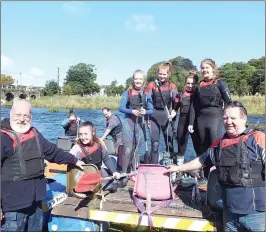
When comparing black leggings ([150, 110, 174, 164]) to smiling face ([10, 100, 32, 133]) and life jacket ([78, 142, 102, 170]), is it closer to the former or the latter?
life jacket ([78, 142, 102, 170])

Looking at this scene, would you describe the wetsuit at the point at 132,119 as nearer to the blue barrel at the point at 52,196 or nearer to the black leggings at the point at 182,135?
the black leggings at the point at 182,135

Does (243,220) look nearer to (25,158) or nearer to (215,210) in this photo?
(215,210)

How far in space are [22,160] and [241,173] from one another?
6.35 feet

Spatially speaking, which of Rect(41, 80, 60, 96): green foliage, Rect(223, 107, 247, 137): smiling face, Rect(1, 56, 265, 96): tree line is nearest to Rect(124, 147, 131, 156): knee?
Rect(223, 107, 247, 137): smiling face

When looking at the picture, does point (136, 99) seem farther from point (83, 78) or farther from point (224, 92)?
point (83, 78)

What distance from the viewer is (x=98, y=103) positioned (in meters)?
40.4

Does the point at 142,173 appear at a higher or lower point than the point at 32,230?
higher

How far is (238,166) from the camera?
2842 millimetres

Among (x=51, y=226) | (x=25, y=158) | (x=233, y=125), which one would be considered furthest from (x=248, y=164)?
(x=51, y=226)

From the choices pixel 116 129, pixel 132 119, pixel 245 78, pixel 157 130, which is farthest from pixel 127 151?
pixel 245 78

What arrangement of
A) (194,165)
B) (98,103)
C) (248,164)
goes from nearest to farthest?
(248,164) < (194,165) < (98,103)

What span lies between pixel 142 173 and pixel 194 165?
0.68 meters

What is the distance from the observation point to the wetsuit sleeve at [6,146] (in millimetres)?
2754

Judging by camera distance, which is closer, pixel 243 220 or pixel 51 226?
pixel 243 220
